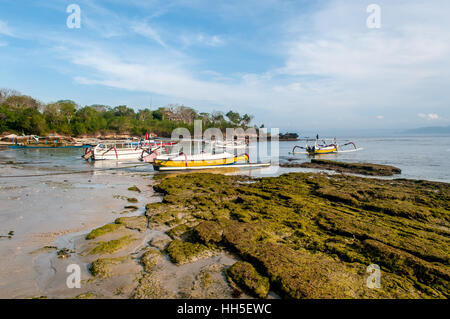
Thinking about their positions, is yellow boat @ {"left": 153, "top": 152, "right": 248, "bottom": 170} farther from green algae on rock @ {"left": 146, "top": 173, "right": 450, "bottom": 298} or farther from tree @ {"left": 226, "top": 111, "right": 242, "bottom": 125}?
tree @ {"left": 226, "top": 111, "right": 242, "bottom": 125}

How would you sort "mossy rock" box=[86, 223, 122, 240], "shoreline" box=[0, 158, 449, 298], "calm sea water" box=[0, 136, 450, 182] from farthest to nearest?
1. "calm sea water" box=[0, 136, 450, 182]
2. "mossy rock" box=[86, 223, 122, 240]
3. "shoreline" box=[0, 158, 449, 298]

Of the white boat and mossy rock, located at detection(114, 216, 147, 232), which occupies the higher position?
the white boat

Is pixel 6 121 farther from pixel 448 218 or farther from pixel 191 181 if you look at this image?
pixel 448 218

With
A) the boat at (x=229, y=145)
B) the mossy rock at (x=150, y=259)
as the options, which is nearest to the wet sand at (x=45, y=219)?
the mossy rock at (x=150, y=259)

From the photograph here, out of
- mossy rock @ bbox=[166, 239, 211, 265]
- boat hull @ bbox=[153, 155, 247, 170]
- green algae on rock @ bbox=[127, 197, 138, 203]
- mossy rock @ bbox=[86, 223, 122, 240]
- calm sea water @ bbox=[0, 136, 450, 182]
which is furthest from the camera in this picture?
calm sea water @ bbox=[0, 136, 450, 182]

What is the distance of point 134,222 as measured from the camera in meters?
8.59

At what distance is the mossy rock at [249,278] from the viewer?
469cm

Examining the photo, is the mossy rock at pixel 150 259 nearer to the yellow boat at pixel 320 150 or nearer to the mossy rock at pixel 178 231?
the mossy rock at pixel 178 231

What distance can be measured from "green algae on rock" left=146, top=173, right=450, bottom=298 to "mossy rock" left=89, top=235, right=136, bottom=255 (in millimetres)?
1405

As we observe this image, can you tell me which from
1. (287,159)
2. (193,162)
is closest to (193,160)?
(193,162)

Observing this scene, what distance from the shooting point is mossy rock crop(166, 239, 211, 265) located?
5971mm

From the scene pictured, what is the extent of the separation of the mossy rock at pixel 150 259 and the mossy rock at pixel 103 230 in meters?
2.00

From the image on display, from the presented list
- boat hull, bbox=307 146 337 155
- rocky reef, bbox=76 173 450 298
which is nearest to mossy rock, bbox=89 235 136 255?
rocky reef, bbox=76 173 450 298

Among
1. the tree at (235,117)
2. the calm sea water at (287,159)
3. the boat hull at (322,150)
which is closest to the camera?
the calm sea water at (287,159)
